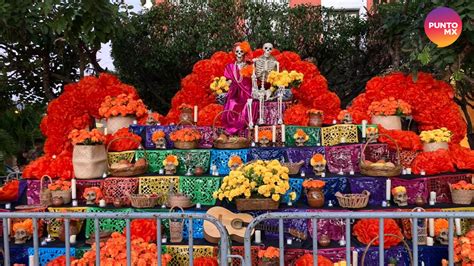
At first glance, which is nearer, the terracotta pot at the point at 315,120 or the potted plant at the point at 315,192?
the potted plant at the point at 315,192

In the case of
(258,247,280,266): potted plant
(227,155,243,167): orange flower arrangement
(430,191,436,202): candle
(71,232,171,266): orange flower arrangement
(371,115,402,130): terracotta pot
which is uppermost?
(371,115,402,130): terracotta pot

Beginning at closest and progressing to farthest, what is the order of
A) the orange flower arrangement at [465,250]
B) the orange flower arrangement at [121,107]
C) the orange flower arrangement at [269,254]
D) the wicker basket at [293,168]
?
the orange flower arrangement at [465,250]
the orange flower arrangement at [269,254]
the wicker basket at [293,168]
the orange flower arrangement at [121,107]

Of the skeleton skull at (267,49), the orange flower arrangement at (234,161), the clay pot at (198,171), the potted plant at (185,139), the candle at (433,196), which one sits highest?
the skeleton skull at (267,49)

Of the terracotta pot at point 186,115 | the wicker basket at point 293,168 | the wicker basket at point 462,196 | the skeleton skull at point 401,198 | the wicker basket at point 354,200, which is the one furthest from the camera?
the terracotta pot at point 186,115

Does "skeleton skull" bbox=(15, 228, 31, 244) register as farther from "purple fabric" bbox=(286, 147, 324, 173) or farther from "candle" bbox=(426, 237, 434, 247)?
"candle" bbox=(426, 237, 434, 247)

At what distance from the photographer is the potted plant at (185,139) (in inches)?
224

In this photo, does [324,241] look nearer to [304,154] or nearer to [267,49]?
[304,154]

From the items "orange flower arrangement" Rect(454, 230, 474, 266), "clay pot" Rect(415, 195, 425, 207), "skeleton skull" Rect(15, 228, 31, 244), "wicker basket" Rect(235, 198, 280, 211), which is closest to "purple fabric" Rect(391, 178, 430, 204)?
"clay pot" Rect(415, 195, 425, 207)

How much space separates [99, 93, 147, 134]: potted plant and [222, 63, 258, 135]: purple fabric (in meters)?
1.34

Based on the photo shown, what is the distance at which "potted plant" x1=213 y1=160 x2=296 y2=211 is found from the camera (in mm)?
4527

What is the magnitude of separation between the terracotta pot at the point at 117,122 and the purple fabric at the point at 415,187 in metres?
3.93

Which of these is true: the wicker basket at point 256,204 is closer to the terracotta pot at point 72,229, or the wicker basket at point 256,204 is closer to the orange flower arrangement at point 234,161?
the orange flower arrangement at point 234,161

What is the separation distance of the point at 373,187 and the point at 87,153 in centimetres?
350

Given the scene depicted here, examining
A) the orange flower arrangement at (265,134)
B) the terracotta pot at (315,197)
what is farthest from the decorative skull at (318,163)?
the orange flower arrangement at (265,134)
